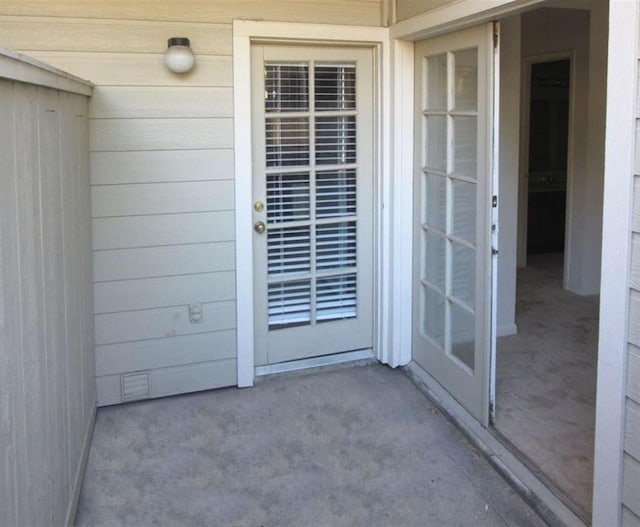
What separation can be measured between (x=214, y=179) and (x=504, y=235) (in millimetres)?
1916

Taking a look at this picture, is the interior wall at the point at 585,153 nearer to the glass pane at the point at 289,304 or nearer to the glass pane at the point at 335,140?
the glass pane at the point at 335,140

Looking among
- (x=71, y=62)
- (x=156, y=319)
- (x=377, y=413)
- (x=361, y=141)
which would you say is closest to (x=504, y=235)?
(x=361, y=141)

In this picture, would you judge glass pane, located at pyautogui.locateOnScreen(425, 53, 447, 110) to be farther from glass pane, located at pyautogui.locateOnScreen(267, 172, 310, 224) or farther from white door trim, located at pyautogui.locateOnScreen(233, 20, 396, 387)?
glass pane, located at pyautogui.locateOnScreen(267, 172, 310, 224)

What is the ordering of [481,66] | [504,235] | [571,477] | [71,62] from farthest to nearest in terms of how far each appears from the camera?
[504,235] < [71,62] < [481,66] < [571,477]

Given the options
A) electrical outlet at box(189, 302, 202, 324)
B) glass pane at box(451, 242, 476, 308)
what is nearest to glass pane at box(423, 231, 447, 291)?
glass pane at box(451, 242, 476, 308)

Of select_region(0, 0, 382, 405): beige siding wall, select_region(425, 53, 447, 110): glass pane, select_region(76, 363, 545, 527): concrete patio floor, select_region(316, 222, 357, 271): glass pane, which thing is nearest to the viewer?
select_region(76, 363, 545, 527): concrete patio floor

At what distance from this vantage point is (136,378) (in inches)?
144

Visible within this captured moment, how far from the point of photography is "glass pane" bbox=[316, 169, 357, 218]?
4.00 m

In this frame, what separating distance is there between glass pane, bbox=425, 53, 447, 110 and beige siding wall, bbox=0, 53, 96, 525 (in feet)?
5.67

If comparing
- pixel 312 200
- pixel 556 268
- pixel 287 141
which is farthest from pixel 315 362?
pixel 556 268

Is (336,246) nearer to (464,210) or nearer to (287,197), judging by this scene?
(287,197)

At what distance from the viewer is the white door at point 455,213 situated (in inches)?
124

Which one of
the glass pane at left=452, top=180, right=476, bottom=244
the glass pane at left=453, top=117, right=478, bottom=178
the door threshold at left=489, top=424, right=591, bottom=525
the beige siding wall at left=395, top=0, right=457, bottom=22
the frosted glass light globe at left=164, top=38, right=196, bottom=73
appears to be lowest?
the door threshold at left=489, top=424, right=591, bottom=525

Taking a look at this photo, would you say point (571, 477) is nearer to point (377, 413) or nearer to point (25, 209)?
point (377, 413)
